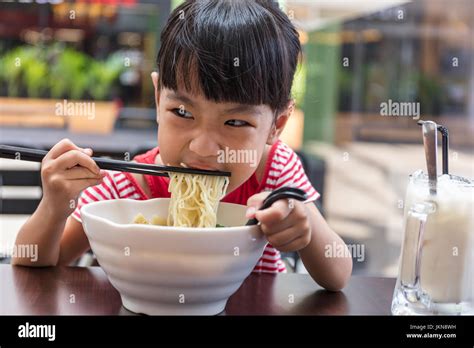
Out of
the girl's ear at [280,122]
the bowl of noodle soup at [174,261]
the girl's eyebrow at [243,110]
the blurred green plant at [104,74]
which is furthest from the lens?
the blurred green plant at [104,74]

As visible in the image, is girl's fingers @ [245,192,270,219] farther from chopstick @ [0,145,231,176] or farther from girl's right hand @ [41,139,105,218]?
girl's right hand @ [41,139,105,218]

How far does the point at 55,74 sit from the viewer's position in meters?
4.28

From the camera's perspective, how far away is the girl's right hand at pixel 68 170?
2.94ft

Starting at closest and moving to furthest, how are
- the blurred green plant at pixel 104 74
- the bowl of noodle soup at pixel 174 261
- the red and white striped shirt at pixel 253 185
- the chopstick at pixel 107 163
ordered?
the bowl of noodle soup at pixel 174 261 → the chopstick at pixel 107 163 → the red and white striped shirt at pixel 253 185 → the blurred green plant at pixel 104 74

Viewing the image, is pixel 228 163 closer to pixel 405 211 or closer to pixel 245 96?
pixel 245 96

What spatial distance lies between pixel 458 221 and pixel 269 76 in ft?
1.28

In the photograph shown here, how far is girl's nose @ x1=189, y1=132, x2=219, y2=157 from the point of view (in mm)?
933

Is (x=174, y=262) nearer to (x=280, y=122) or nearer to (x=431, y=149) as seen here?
(x=431, y=149)

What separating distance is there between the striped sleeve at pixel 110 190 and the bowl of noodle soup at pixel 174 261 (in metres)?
0.39

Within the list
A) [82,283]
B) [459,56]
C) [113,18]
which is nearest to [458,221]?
[82,283]

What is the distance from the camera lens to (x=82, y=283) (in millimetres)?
936

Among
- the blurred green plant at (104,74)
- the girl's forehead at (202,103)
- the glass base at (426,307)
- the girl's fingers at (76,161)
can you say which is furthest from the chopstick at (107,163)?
the blurred green plant at (104,74)

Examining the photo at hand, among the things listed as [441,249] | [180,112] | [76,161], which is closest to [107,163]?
[76,161]

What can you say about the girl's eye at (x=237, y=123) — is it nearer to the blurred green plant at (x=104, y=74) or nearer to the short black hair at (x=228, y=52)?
the short black hair at (x=228, y=52)
